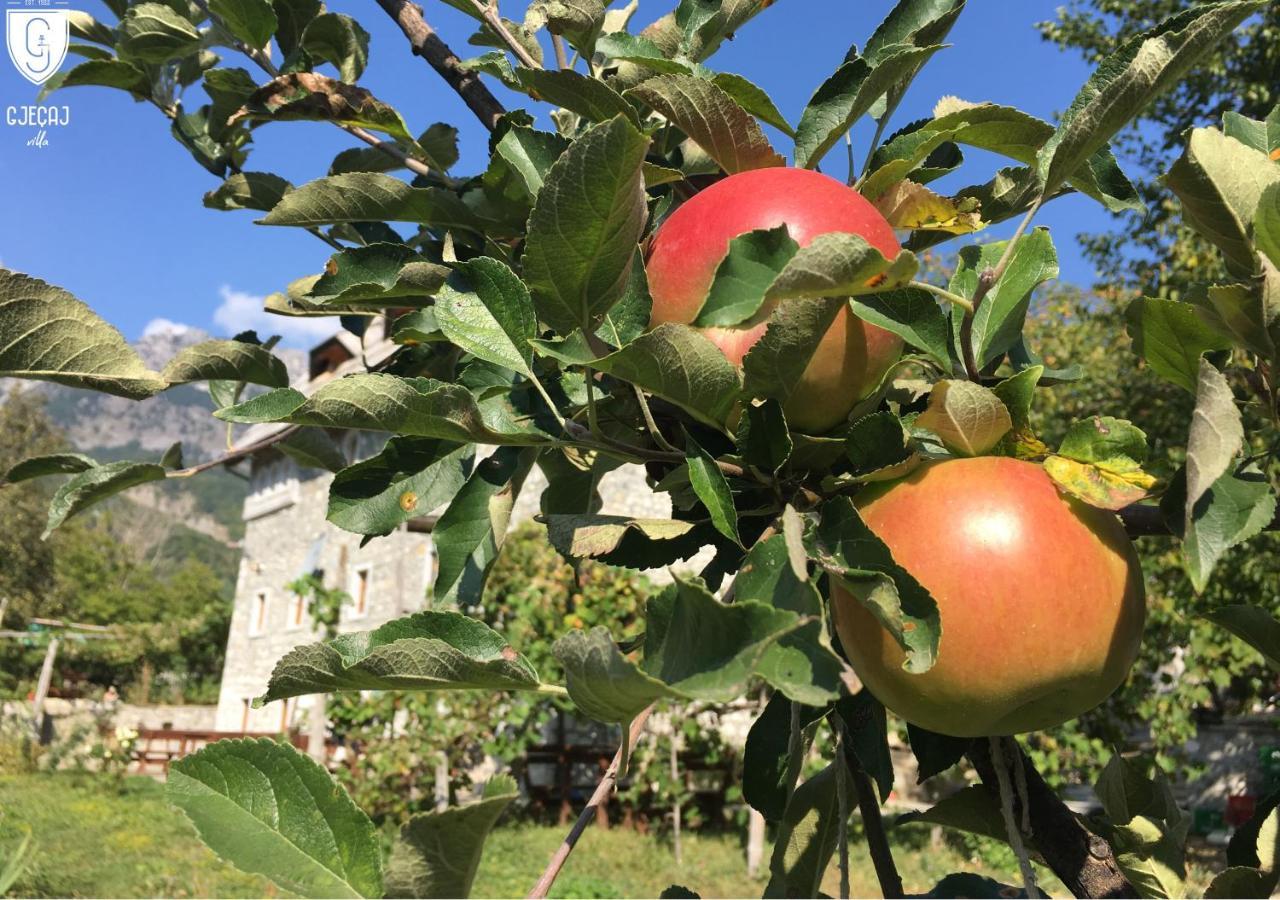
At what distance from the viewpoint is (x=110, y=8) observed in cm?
137

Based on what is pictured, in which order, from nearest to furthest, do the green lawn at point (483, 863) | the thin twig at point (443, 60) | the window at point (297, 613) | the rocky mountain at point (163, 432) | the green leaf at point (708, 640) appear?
the green leaf at point (708, 640)
the thin twig at point (443, 60)
the green lawn at point (483, 863)
the window at point (297, 613)
the rocky mountain at point (163, 432)

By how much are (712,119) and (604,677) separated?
0.42 metres

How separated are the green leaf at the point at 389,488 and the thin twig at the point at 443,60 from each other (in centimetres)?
30

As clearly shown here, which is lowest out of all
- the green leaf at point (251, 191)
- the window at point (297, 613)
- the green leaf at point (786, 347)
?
the green leaf at point (786, 347)

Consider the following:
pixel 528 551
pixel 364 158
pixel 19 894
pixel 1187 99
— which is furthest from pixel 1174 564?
pixel 19 894

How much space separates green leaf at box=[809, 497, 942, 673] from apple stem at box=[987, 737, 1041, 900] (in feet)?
0.47

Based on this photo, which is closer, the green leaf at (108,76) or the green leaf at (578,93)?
the green leaf at (578,93)

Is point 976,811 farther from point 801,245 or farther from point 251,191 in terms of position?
point 251,191

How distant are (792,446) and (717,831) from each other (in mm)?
8820

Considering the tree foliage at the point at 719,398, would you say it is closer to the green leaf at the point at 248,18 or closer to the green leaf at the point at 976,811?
the green leaf at the point at 976,811

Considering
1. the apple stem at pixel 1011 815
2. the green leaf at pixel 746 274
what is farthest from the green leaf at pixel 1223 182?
the apple stem at pixel 1011 815

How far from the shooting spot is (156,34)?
113 cm

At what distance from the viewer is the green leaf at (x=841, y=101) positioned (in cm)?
66

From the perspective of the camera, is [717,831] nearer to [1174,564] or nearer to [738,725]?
[738,725]
